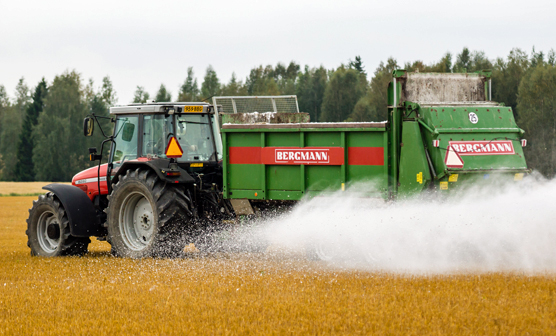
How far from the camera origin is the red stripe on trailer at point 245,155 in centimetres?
1096

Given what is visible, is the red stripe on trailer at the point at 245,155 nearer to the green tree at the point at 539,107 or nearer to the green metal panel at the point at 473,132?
the green metal panel at the point at 473,132

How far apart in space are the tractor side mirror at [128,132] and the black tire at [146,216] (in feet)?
2.41

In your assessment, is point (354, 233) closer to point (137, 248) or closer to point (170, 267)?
point (170, 267)

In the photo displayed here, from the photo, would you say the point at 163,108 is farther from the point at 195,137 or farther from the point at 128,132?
the point at 128,132

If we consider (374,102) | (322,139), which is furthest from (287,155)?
(374,102)

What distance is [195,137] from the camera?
11992 mm

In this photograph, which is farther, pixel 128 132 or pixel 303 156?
pixel 128 132

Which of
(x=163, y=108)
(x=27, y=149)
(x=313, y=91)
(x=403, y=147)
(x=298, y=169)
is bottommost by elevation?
(x=27, y=149)

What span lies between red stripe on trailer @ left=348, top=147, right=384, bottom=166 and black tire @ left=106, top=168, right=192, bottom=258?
2778 millimetres

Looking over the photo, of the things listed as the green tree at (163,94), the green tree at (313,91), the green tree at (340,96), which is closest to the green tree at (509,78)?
the green tree at (340,96)

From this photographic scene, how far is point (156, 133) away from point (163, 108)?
45cm

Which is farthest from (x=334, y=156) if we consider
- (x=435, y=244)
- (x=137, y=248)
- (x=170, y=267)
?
(x=137, y=248)

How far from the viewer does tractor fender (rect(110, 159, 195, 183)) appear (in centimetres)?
1104

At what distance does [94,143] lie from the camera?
253 feet
